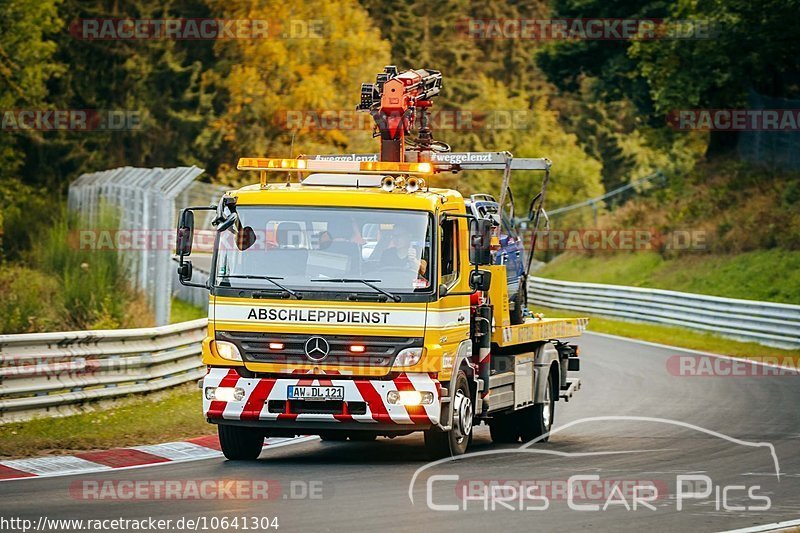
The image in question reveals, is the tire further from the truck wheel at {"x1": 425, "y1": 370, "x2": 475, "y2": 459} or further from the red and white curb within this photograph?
the red and white curb

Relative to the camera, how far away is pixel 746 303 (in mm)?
31203

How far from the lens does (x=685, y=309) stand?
114 feet

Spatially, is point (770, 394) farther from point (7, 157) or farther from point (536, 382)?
point (7, 157)

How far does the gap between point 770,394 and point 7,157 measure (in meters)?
33.2

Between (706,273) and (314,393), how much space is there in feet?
93.7

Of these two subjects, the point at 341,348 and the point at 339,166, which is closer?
the point at 341,348

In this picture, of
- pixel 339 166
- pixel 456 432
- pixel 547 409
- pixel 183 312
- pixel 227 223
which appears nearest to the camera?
pixel 227 223

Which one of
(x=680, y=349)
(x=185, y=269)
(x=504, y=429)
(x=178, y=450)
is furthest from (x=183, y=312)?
(x=185, y=269)

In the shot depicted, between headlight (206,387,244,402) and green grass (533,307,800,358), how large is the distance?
1757 cm

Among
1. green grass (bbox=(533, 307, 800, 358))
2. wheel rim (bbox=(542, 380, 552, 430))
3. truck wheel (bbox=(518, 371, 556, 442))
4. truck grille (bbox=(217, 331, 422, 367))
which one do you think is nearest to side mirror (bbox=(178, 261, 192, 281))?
truck grille (bbox=(217, 331, 422, 367))

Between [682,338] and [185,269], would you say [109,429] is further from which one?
[682,338]

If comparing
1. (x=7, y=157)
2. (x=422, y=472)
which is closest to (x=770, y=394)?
(x=422, y=472)

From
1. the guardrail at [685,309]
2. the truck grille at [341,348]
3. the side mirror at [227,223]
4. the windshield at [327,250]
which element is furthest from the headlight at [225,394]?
the guardrail at [685,309]

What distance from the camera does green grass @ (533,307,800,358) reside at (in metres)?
29.2
